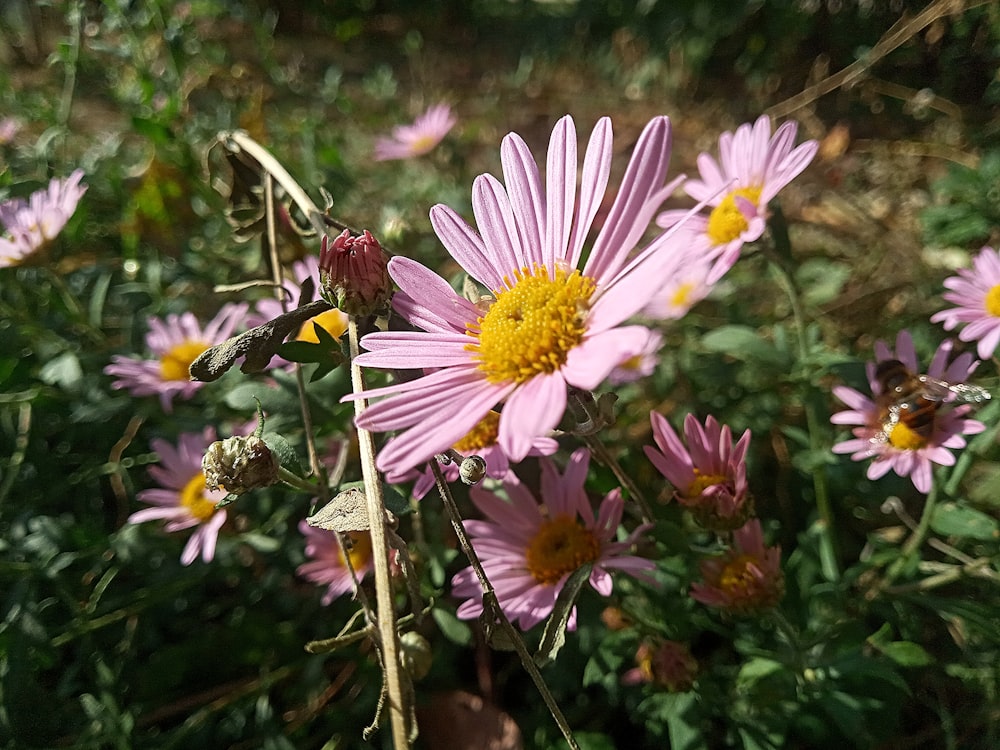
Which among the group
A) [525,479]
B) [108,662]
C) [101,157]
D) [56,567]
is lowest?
[108,662]

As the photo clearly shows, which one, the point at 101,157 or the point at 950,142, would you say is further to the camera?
the point at 950,142

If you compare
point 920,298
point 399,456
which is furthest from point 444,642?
point 920,298

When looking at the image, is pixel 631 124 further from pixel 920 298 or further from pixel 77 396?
pixel 77 396

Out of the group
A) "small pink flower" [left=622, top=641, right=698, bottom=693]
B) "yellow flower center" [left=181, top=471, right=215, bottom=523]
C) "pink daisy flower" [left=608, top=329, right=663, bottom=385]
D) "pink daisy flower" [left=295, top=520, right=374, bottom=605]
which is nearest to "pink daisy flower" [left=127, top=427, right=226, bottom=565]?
"yellow flower center" [left=181, top=471, right=215, bottom=523]

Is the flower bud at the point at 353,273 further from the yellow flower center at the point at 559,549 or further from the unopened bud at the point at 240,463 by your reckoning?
the yellow flower center at the point at 559,549

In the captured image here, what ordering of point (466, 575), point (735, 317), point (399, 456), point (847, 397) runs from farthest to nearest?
point (735, 317)
point (847, 397)
point (466, 575)
point (399, 456)

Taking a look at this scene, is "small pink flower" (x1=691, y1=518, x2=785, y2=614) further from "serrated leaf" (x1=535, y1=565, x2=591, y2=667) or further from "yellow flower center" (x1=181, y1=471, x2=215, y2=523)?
"yellow flower center" (x1=181, y1=471, x2=215, y2=523)

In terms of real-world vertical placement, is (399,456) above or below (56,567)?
above
